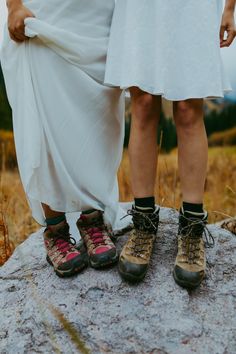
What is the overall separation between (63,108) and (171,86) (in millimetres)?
434

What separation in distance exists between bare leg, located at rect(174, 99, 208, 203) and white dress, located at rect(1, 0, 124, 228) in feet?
1.13

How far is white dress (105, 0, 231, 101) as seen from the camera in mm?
1635

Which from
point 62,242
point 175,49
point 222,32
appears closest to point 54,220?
point 62,242

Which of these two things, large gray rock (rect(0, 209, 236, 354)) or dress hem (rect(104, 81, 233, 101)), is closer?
large gray rock (rect(0, 209, 236, 354))

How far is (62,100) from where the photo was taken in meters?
1.81

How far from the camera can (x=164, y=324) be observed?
157 cm

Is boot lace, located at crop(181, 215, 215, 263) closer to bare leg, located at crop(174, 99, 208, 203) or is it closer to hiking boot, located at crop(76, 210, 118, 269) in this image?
bare leg, located at crop(174, 99, 208, 203)

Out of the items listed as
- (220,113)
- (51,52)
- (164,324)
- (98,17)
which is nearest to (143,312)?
(164,324)

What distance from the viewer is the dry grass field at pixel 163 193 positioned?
2729 millimetres

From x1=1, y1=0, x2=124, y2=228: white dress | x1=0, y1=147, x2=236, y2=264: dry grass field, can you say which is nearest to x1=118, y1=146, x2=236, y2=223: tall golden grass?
x1=0, y1=147, x2=236, y2=264: dry grass field

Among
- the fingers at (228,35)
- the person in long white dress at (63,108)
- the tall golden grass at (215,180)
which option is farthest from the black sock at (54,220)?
the tall golden grass at (215,180)

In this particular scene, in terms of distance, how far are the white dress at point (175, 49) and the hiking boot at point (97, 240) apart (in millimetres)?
588

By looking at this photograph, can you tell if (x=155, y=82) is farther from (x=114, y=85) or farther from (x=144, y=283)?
(x=144, y=283)

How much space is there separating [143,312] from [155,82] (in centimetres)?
81
